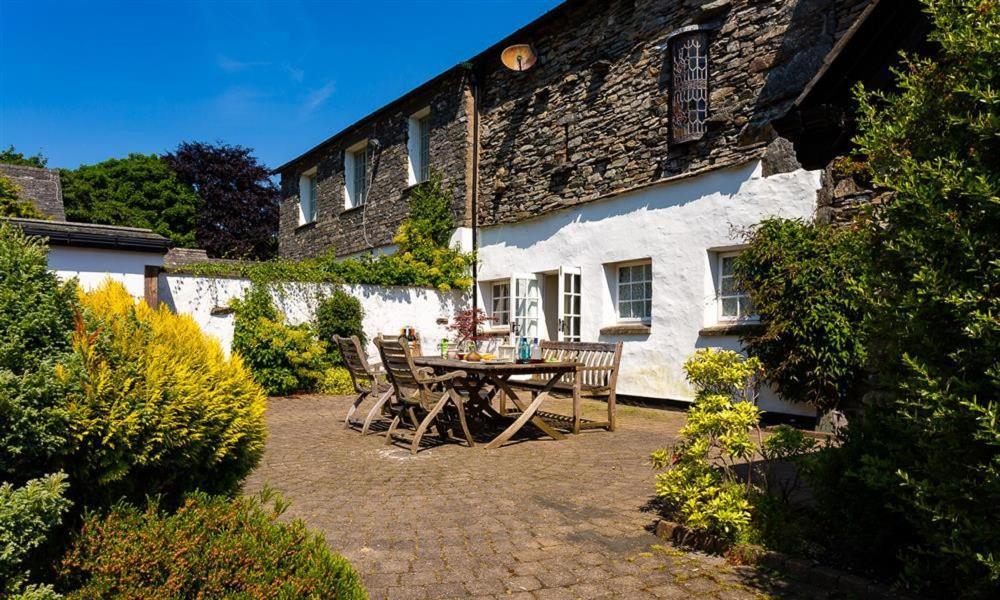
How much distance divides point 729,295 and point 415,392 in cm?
472

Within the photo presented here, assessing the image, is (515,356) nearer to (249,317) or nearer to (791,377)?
(791,377)

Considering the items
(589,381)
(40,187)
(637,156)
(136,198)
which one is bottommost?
(589,381)

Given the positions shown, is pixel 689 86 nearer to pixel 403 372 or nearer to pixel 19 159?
pixel 403 372

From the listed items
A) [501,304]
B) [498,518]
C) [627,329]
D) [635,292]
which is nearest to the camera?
[498,518]

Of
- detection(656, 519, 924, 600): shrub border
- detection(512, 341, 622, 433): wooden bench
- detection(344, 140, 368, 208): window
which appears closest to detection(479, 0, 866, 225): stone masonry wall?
detection(512, 341, 622, 433): wooden bench

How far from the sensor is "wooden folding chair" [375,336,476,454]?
6.45 meters

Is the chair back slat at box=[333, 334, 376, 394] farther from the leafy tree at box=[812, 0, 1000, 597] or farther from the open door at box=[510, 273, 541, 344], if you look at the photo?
the leafy tree at box=[812, 0, 1000, 597]

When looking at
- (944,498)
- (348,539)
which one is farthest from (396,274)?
(944,498)

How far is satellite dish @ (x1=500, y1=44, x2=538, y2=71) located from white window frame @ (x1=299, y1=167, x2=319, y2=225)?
33.7ft

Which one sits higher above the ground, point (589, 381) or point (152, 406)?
point (152, 406)

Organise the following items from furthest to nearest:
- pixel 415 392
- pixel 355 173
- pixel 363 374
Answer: pixel 355 173, pixel 363 374, pixel 415 392

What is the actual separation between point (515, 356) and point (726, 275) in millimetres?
3670

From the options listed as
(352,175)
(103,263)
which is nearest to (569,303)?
(103,263)

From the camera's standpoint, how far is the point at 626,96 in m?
10.7
